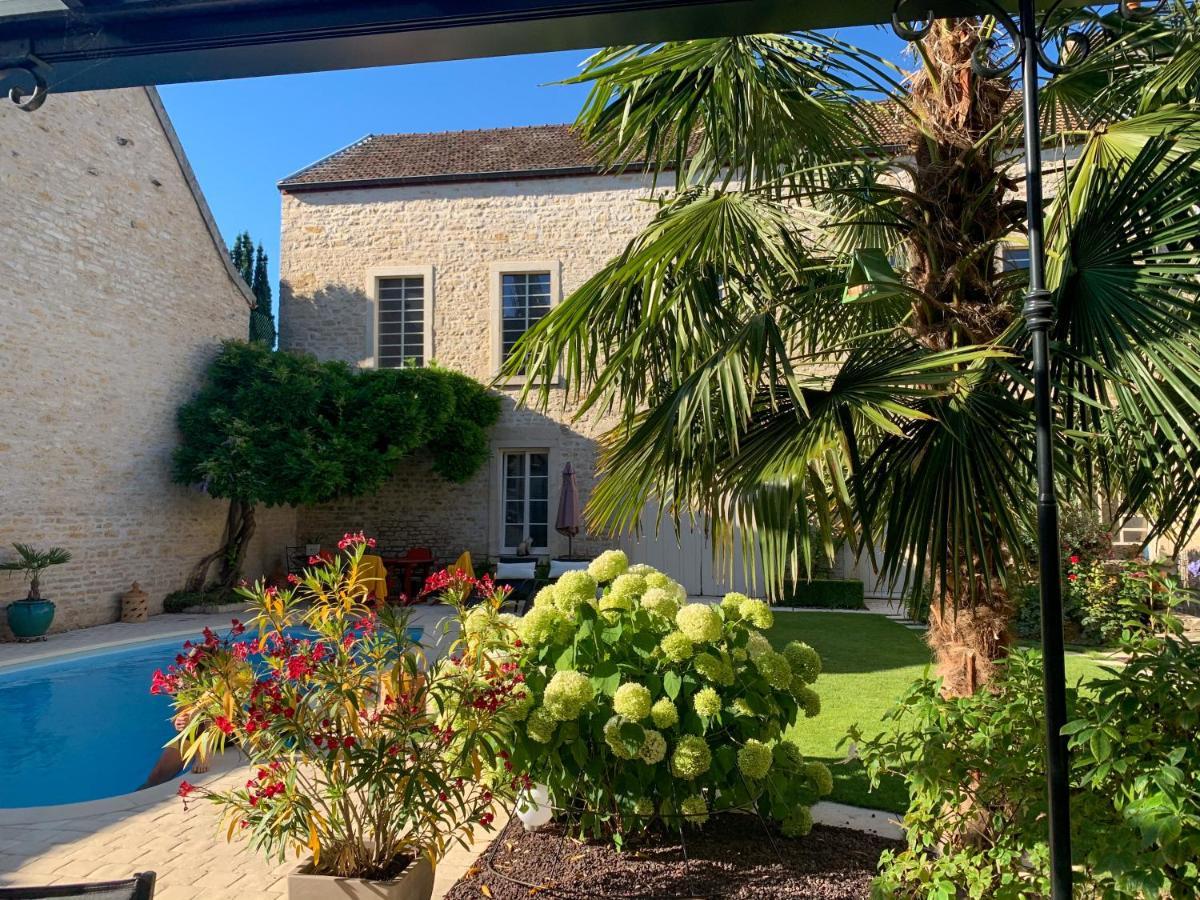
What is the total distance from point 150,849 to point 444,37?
3.87 metres

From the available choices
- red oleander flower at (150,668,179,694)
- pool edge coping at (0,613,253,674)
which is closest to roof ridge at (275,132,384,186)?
pool edge coping at (0,613,253,674)

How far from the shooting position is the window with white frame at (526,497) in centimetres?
1498

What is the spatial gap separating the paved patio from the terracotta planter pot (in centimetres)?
55

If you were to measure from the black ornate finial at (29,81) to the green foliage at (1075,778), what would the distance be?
282 centimetres

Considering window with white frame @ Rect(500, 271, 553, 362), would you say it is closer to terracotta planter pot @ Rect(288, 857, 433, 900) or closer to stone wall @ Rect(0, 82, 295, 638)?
stone wall @ Rect(0, 82, 295, 638)

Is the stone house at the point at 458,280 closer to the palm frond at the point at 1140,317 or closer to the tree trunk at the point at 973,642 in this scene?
the tree trunk at the point at 973,642

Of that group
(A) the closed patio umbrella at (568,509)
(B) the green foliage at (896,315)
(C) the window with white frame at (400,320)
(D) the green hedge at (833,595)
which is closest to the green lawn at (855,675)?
(D) the green hedge at (833,595)

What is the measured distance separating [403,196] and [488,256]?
1.97 m

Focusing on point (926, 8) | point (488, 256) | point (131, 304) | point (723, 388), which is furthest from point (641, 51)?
point (488, 256)

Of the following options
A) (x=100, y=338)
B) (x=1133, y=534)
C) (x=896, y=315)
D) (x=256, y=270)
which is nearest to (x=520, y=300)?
(x=100, y=338)

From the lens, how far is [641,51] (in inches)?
158

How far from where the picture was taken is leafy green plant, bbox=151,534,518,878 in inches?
105

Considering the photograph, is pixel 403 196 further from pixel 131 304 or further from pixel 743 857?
pixel 743 857

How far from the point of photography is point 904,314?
4789mm
